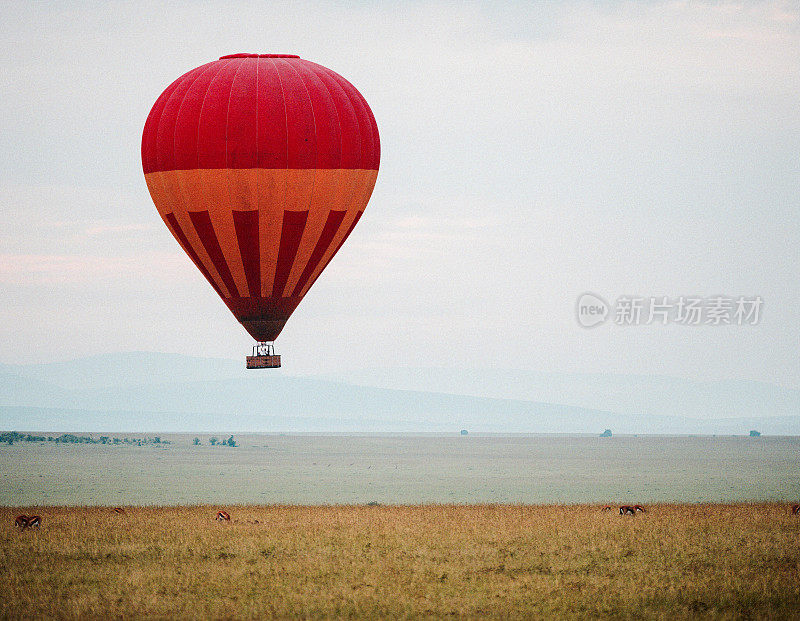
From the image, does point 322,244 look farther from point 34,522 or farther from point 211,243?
point 34,522

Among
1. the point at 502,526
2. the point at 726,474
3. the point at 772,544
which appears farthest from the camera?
the point at 726,474

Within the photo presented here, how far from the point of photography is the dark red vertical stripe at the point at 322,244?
29766 millimetres

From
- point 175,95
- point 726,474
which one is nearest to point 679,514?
point 175,95

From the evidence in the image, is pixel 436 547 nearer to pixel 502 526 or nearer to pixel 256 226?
pixel 502 526

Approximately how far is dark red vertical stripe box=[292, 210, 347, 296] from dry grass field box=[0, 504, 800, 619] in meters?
6.54

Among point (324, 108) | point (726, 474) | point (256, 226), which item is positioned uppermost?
point (324, 108)

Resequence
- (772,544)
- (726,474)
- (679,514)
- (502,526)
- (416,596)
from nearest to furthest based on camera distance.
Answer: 1. (416,596)
2. (772,544)
3. (502,526)
4. (679,514)
5. (726,474)

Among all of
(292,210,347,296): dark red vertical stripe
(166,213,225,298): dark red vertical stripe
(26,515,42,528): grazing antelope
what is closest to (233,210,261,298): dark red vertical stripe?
(292,210,347,296): dark red vertical stripe

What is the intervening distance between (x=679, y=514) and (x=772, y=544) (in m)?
4.80

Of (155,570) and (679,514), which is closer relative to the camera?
(155,570)

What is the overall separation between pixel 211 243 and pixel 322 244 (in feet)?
10.0

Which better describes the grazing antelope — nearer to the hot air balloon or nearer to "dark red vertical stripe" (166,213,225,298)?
the hot air balloon

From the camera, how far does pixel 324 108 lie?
28.8m

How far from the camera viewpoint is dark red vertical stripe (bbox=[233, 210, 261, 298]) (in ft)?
94.6
